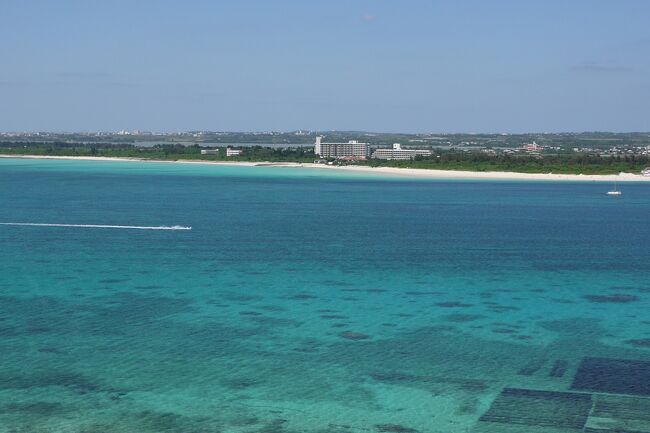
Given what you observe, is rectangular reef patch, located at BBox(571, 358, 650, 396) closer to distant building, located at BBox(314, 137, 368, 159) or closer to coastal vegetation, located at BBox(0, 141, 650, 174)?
coastal vegetation, located at BBox(0, 141, 650, 174)

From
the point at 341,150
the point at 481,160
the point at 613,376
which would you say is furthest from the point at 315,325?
the point at 341,150

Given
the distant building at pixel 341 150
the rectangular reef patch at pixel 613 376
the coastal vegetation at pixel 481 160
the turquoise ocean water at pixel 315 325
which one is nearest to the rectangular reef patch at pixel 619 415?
the turquoise ocean water at pixel 315 325

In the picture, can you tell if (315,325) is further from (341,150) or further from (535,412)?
(341,150)

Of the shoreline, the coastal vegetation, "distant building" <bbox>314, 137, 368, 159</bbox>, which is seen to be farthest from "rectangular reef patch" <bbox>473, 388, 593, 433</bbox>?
Answer: "distant building" <bbox>314, 137, 368, 159</bbox>

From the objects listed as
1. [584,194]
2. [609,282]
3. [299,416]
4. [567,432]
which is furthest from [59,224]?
[584,194]

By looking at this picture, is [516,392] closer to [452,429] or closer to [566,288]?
[452,429]

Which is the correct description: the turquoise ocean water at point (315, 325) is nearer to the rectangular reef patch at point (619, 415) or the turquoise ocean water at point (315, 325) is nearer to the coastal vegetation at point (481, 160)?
the rectangular reef patch at point (619, 415)

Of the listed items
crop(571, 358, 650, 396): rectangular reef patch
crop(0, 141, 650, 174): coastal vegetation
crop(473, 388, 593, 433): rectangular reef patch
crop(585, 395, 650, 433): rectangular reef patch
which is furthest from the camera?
crop(0, 141, 650, 174): coastal vegetation
